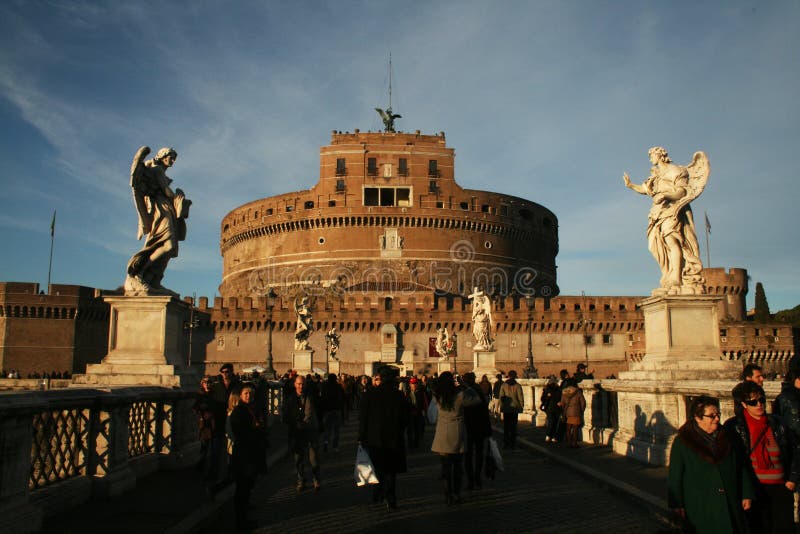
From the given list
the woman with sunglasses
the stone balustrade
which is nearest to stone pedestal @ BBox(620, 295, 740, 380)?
the woman with sunglasses

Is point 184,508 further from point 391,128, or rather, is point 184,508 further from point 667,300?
point 391,128

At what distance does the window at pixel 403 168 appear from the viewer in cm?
6775

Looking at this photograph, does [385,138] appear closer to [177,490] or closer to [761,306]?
[761,306]

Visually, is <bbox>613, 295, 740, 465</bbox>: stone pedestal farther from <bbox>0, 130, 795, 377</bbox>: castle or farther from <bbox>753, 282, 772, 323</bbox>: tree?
<bbox>753, 282, 772, 323</bbox>: tree

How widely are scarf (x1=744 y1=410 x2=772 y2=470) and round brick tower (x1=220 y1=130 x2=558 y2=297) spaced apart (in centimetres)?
5924

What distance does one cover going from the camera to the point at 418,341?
181 ft

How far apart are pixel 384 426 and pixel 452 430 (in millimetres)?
692

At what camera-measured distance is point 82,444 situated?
6.20 m

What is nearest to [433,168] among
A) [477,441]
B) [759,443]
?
[477,441]

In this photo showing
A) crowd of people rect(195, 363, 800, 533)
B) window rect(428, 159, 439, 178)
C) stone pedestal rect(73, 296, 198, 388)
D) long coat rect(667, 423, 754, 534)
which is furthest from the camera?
window rect(428, 159, 439, 178)

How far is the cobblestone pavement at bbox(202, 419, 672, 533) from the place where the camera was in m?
5.99

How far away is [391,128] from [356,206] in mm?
15648

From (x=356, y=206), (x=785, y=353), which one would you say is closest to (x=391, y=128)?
(x=356, y=206)

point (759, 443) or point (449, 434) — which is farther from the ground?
point (759, 443)
